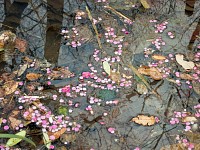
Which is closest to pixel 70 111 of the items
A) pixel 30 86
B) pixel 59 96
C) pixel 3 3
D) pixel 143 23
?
pixel 59 96

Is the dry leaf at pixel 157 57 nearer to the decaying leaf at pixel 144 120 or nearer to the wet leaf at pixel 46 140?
the decaying leaf at pixel 144 120

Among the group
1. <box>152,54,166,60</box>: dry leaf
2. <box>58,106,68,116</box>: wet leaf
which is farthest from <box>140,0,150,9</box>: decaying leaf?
<box>58,106,68,116</box>: wet leaf

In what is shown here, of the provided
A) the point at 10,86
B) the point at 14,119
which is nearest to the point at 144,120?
the point at 14,119

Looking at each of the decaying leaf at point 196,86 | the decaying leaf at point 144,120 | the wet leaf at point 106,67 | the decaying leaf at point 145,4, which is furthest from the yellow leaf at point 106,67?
the decaying leaf at point 145,4

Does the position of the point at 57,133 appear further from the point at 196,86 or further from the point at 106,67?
the point at 196,86

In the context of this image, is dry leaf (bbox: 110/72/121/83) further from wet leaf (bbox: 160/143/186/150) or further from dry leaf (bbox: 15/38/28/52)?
dry leaf (bbox: 15/38/28/52)

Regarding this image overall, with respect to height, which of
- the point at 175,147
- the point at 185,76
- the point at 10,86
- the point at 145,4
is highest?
the point at 145,4
